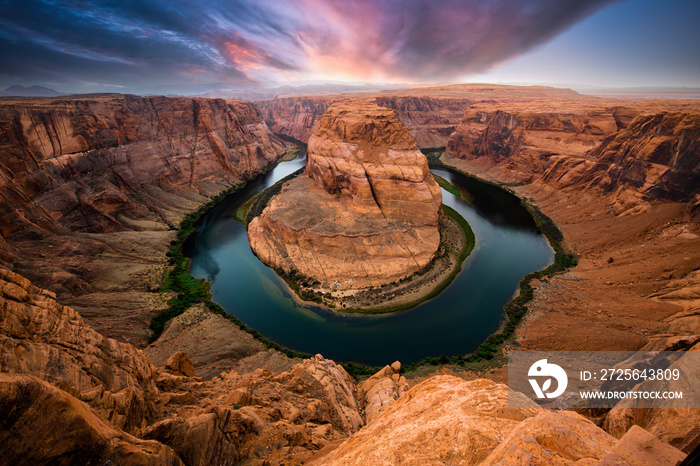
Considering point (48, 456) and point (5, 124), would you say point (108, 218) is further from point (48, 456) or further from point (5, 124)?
point (48, 456)

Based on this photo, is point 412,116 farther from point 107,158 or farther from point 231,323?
point 231,323

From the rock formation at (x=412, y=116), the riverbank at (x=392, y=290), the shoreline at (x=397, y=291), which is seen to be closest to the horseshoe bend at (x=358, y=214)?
the riverbank at (x=392, y=290)

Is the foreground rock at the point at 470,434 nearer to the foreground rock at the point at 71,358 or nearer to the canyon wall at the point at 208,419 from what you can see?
the canyon wall at the point at 208,419

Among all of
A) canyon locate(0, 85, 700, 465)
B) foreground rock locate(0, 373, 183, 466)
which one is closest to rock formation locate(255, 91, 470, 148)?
canyon locate(0, 85, 700, 465)

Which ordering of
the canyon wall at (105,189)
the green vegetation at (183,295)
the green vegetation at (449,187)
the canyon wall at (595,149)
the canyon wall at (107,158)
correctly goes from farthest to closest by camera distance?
the green vegetation at (449,187), the canyon wall at (595,149), the canyon wall at (107,158), the canyon wall at (105,189), the green vegetation at (183,295)

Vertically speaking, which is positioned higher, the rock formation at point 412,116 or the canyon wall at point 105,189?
the rock formation at point 412,116

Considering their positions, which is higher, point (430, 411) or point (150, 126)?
point (150, 126)

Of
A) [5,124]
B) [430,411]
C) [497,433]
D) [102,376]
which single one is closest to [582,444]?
[497,433]
